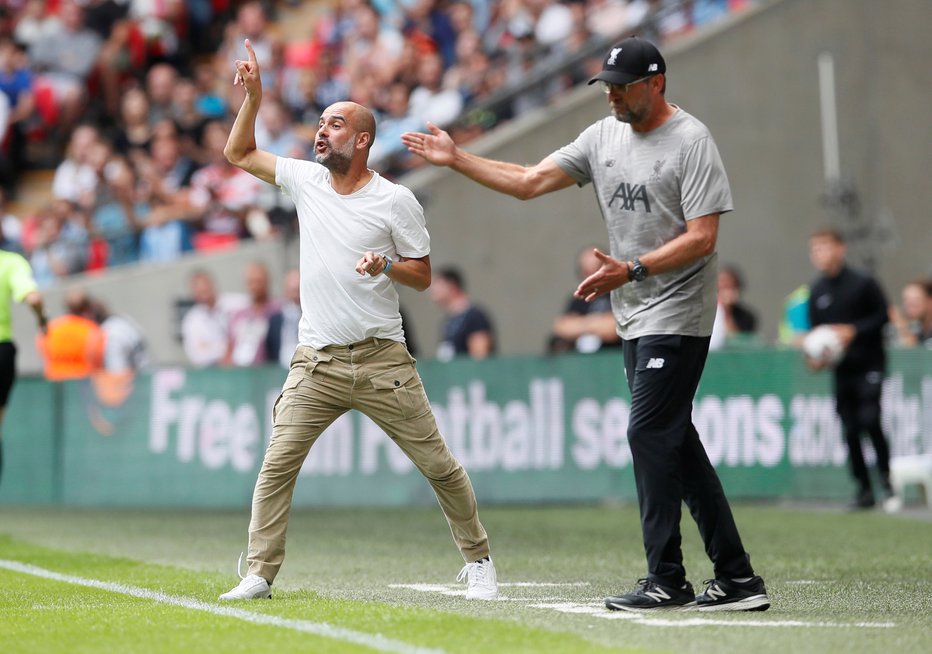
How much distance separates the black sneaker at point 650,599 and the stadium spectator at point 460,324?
8.76 meters

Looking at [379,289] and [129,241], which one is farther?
Answer: [129,241]

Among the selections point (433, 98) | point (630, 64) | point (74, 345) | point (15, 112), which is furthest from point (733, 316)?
point (15, 112)

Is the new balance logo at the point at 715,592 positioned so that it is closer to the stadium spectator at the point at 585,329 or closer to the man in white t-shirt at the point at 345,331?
the man in white t-shirt at the point at 345,331

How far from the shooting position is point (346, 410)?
8.08 metres

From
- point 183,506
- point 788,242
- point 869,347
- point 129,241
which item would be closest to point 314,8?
point 129,241

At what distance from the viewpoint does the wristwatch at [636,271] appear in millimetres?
7301

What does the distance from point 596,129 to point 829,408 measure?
8.51m

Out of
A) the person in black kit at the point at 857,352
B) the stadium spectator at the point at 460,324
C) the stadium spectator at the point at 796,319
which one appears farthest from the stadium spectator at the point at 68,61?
the person in black kit at the point at 857,352

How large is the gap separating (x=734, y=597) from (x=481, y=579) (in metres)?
1.27

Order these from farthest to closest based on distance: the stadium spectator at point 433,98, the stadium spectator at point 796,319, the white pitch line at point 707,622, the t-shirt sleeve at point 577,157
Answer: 1. the stadium spectator at point 433,98
2. the stadium spectator at point 796,319
3. the t-shirt sleeve at point 577,157
4. the white pitch line at point 707,622

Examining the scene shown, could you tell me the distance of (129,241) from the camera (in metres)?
20.4

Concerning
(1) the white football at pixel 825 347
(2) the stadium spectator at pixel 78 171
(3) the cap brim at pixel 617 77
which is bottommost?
(1) the white football at pixel 825 347

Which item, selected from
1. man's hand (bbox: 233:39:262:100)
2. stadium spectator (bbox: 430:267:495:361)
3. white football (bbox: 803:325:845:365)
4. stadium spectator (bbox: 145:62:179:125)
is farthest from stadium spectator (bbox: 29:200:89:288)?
man's hand (bbox: 233:39:262:100)

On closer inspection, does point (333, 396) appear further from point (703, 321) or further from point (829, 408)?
point (829, 408)
